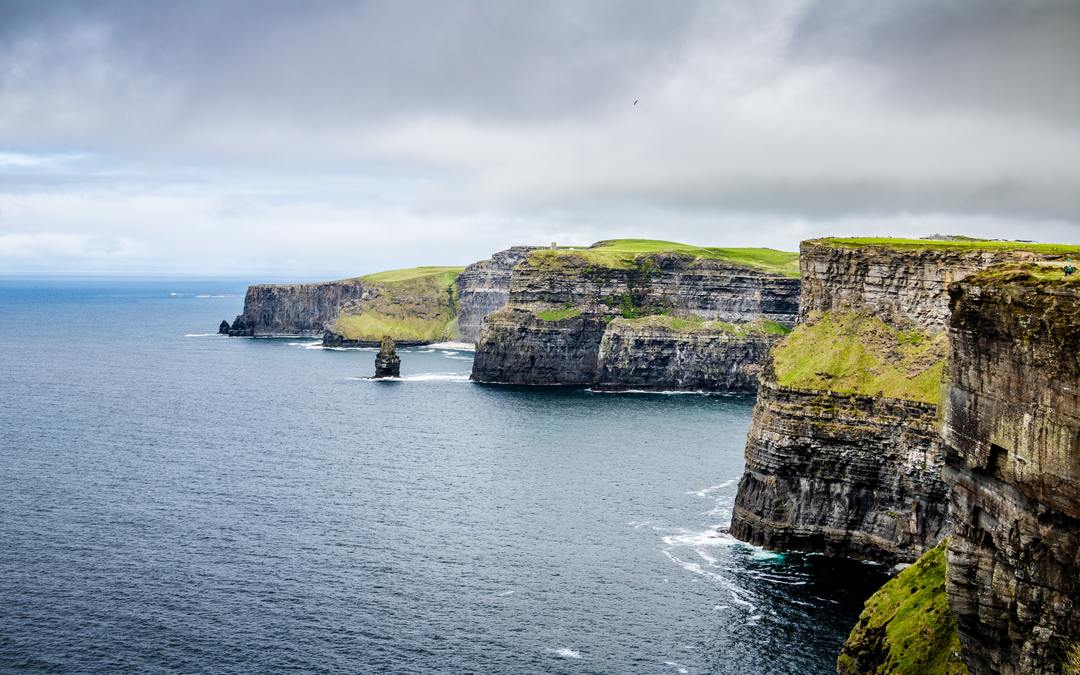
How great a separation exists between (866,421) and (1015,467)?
6011cm

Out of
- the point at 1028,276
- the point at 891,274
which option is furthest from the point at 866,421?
the point at 1028,276

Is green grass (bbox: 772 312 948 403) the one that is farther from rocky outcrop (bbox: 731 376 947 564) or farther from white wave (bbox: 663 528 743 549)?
white wave (bbox: 663 528 743 549)

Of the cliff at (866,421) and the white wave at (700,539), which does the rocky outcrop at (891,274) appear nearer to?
the cliff at (866,421)

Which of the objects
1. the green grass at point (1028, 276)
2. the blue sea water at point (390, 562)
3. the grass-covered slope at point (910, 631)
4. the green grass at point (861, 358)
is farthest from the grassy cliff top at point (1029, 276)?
the green grass at point (861, 358)

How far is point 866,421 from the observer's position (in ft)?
358

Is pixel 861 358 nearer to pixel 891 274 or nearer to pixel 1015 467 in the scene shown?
pixel 891 274

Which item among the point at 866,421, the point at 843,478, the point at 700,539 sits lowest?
the point at 700,539

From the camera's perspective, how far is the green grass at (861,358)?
363 feet

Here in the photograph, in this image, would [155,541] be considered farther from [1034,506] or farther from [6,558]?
[1034,506]

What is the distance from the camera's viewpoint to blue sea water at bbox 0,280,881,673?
81938 mm

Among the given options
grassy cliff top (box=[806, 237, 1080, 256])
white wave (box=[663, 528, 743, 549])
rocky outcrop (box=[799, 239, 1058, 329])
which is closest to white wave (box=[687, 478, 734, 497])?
white wave (box=[663, 528, 743, 549])

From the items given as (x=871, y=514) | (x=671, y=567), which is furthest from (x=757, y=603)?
(x=871, y=514)

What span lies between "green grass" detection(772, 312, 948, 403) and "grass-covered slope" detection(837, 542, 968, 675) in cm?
3778

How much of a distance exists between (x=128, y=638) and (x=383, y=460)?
71.5m
